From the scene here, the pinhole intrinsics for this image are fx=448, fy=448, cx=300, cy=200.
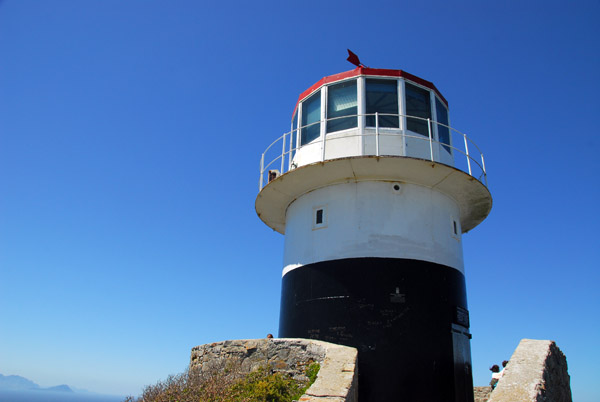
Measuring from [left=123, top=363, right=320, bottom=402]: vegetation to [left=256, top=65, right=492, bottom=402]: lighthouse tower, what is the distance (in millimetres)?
2054

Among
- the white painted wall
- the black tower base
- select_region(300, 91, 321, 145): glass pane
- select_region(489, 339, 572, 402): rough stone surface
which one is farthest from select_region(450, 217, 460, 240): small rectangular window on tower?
select_region(300, 91, 321, 145): glass pane

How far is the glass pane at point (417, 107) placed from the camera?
38.9 ft

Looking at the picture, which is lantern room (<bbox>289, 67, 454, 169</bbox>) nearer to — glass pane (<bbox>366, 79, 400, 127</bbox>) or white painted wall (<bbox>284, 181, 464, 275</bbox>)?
glass pane (<bbox>366, 79, 400, 127</bbox>)

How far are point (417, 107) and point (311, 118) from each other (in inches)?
115

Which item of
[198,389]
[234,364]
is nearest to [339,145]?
[234,364]

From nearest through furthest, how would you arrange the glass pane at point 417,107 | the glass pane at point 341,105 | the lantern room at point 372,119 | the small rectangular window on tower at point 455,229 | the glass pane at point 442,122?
1. the lantern room at point 372,119
2. the small rectangular window on tower at point 455,229
3. the glass pane at point 341,105
4. the glass pane at point 417,107
5. the glass pane at point 442,122

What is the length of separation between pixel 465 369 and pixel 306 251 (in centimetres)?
461

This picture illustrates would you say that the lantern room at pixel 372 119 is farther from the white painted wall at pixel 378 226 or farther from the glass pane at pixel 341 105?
the white painted wall at pixel 378 226

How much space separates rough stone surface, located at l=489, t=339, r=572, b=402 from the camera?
19.0 ft

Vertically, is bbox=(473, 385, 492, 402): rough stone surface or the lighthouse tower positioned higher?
the lighthouse tower

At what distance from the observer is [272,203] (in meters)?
12.9

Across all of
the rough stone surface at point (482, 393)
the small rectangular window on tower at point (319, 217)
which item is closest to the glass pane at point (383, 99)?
the small rectangular window on tower at point (319, 217)

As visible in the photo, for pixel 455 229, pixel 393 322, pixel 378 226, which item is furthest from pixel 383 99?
pixel 393 322

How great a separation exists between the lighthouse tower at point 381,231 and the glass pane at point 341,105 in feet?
0.10
